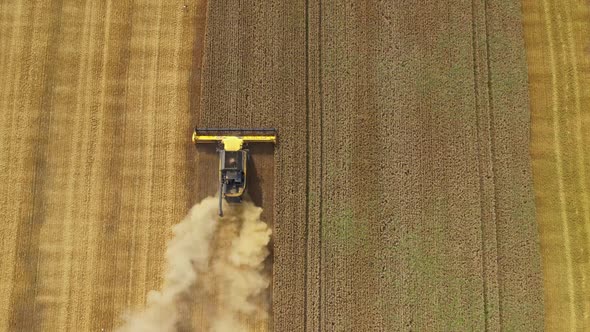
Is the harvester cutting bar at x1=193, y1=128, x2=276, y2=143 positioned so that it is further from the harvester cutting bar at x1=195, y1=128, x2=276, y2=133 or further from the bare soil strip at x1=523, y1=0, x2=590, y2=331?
the bare soil strip at x1=523, y1=0, x2=590, y2=331

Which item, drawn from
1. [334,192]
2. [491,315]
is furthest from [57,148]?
[491,315]

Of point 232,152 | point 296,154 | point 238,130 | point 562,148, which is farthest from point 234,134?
point 562,148

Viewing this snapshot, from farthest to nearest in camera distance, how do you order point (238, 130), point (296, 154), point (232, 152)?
point (238, 130) → point (296, 154) → point (232, 152)

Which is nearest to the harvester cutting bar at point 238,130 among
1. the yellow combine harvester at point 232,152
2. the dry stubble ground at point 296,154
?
the yellow combine harvester at point 232,152

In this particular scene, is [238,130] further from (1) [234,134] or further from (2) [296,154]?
(2) [296,154]

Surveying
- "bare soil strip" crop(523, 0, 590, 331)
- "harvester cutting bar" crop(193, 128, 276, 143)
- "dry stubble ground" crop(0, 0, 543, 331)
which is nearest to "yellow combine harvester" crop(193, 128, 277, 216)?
"harvester cutting bar" crop(193, 128, 276, 143)

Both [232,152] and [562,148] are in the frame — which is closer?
[232,152]
